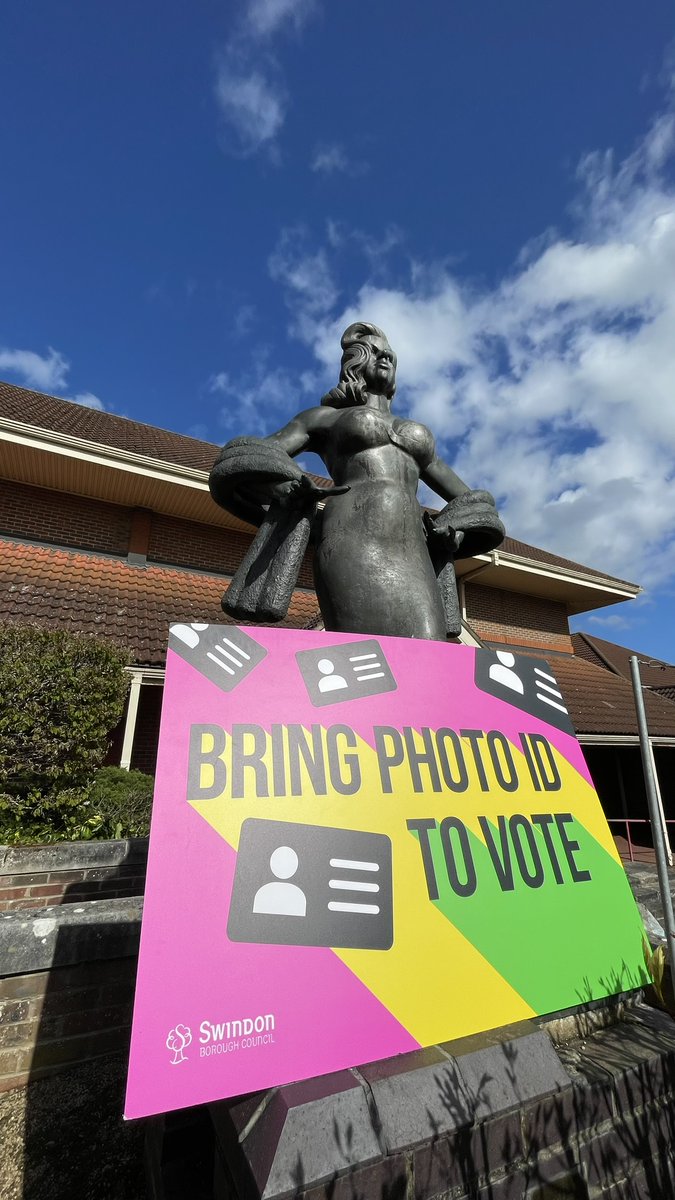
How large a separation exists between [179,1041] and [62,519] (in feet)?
32.0

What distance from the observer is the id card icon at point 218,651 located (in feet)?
5.63

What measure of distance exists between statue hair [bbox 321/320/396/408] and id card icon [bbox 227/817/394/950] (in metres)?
2.30

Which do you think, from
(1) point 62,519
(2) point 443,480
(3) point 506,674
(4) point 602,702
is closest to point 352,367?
(2) point 443,480

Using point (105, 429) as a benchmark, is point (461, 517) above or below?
below

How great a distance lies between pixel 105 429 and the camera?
11.5m

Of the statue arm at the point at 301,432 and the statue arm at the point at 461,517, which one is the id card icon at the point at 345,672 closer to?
the statue arm at the point at 461,517

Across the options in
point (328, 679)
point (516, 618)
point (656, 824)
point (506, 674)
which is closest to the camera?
point (328, 679)

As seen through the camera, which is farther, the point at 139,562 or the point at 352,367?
the point at 139,562

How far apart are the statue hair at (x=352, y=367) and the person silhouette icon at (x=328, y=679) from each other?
170 cm

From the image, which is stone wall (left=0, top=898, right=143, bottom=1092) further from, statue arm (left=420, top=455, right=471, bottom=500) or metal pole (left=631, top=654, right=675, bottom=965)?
statue arm (left=420, top=455, right=471, bottom=500)

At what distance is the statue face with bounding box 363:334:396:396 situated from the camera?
3033 millimetres

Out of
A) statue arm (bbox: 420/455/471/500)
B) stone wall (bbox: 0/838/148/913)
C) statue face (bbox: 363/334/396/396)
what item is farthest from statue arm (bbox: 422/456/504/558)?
stone wall (bbox: 0/838/148/913)

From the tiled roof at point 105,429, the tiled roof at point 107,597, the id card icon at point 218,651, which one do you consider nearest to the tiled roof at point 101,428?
the tiled roof at point 105,429

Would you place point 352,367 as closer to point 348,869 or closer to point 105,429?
point 348,869
